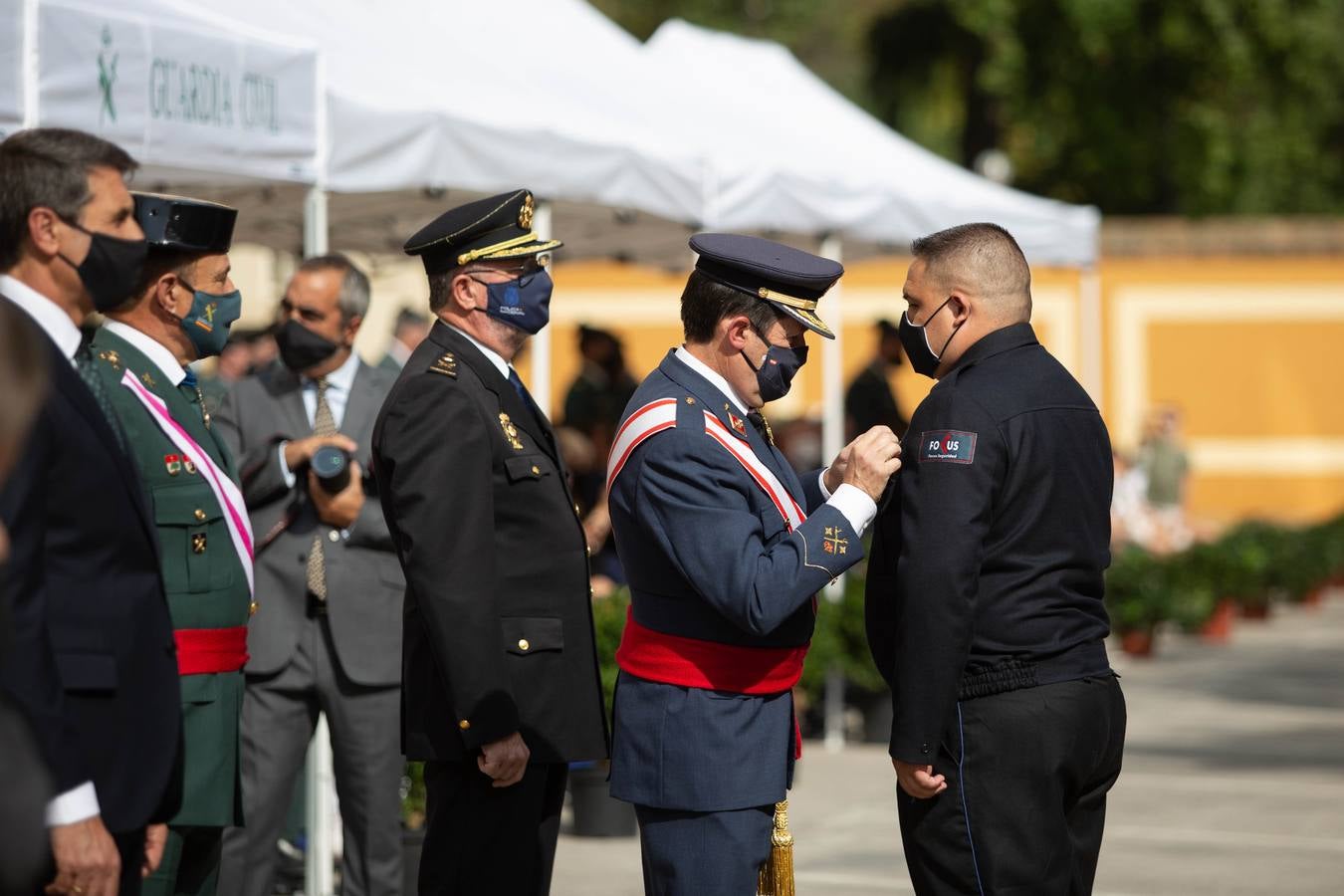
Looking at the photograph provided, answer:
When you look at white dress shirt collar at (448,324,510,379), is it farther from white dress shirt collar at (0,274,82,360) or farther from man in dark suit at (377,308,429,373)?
man in dark suit at (377,308,429,373)

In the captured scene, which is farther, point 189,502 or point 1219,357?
point 1219,357

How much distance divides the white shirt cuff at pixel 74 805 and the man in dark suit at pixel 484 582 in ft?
3.49

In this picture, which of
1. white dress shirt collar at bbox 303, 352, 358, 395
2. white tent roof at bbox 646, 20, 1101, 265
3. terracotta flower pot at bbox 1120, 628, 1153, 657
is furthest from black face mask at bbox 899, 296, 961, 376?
terracotta flower pot at bbox 1120, 628, 1153, 657

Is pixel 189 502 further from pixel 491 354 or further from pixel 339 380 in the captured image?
pixel 339 380

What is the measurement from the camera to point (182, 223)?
430cm

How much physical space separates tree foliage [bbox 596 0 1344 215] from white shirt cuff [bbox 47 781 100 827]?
2515cm

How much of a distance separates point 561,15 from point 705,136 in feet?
3.62

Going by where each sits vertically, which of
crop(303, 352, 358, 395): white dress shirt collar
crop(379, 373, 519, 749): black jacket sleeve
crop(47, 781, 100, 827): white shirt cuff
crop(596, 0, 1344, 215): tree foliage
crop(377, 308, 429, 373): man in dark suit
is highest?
crop(596, 0, 1344, 215): tree foliage

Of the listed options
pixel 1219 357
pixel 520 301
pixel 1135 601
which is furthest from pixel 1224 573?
pixel 520 301

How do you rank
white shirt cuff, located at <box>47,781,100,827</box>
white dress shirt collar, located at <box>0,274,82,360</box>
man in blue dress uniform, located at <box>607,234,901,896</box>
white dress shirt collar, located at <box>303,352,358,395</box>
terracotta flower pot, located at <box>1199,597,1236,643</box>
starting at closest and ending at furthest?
white shirt cuff, located at <box>47,781,100,827</box> < white dress shirt collar, located at <box>0,274,82,360</box> < man in blue dress uniform, located at <box>607,234,901,896</box> < white dress shirt collar, located at <box>303,352,358,395</box> < terracotta flower pot, located at <box>1199,597,1236,643</box>

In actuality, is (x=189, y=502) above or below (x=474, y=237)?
below

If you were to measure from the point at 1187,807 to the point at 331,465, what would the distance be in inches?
187

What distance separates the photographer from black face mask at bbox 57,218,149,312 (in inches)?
125

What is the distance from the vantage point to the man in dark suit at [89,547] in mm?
2932
